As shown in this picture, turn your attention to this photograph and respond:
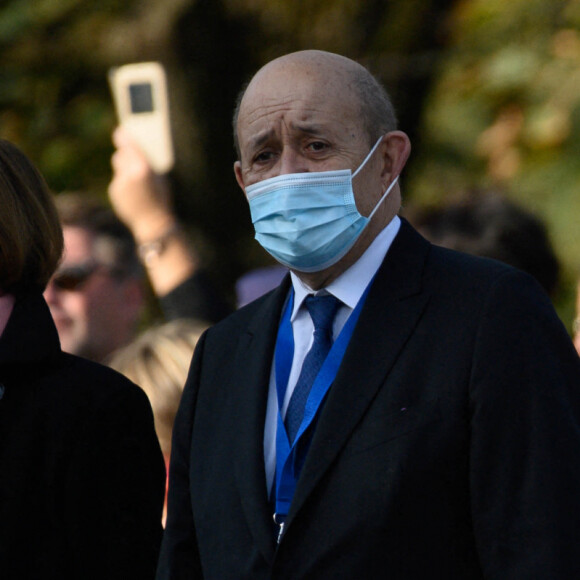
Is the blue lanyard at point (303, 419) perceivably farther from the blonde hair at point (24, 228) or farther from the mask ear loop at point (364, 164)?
the blonde hair at point (24, 228)

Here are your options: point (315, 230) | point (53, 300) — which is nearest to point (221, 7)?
point (53, 300)

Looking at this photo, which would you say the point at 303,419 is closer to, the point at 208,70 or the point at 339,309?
the point at 339,309

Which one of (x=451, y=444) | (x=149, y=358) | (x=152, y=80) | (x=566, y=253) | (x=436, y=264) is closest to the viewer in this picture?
(x=451, y=444)

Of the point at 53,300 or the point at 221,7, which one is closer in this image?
the point at 53,300

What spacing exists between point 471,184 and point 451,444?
515 centimetres

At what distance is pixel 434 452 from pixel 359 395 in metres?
0.22

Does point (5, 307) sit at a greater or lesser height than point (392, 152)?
lesser

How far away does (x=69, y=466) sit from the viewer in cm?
297

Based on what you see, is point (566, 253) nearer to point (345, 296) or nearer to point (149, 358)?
point (149, 358)

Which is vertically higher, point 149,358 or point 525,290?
point 525,290

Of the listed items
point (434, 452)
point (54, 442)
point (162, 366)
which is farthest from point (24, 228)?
point (162, 366)

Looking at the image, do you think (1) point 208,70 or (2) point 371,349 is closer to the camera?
(2) point 371,349

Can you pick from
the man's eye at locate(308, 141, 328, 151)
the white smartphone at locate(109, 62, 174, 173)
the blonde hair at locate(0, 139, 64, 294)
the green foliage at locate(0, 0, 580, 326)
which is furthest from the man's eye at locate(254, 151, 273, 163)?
the green foliage at locate(0, 0, 580, 326)

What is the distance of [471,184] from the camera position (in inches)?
299
